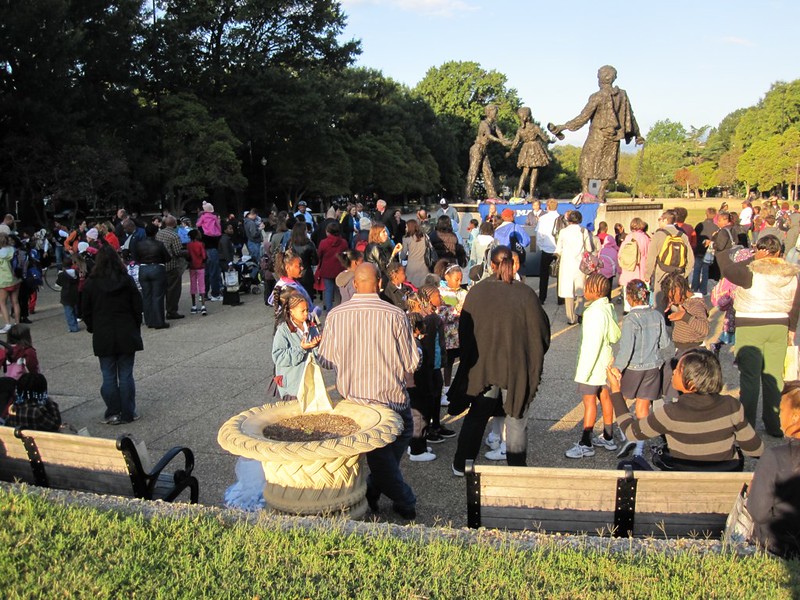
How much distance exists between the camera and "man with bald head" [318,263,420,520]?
446 centimetres

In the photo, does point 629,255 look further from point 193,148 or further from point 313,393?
point 193,148

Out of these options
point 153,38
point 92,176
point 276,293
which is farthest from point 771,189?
point 276,293

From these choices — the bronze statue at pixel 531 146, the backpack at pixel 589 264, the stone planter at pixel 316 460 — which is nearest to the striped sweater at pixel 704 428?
the stone planter at pixel 316 460

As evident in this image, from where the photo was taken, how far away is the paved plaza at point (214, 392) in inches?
221

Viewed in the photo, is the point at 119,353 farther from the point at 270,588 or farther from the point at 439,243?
the point at 439,243

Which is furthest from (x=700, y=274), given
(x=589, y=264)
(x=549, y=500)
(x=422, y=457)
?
(x=549, y=500)

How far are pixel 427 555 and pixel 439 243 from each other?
8.72 m

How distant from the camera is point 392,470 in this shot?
14.6ft

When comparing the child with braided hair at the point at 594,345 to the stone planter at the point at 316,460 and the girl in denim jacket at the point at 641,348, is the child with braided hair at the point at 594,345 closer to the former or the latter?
the girl in denim jacket at the point at 641,348

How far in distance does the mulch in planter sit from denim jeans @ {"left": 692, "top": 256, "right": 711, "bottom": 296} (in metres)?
11.0

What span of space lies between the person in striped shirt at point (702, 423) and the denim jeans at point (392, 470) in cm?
155

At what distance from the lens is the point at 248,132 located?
1407 inches

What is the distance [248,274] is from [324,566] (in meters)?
12.4

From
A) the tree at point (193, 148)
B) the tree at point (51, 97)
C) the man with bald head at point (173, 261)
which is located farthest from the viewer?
the tree at point (193, 148)
